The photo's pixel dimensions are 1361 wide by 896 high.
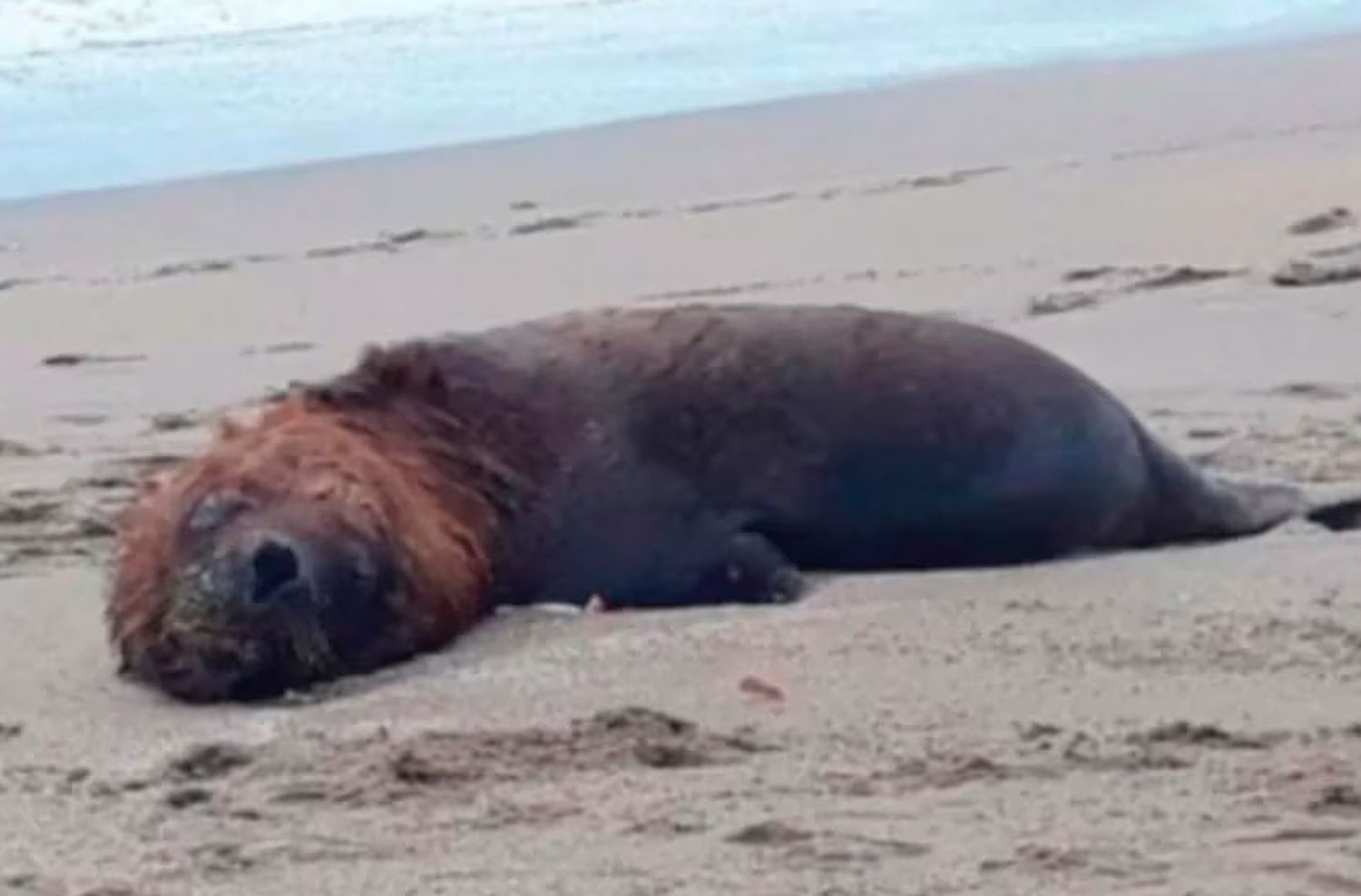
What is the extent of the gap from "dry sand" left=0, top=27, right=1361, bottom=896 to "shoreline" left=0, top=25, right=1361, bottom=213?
3.74 ft

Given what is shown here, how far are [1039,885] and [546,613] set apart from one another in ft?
6.64

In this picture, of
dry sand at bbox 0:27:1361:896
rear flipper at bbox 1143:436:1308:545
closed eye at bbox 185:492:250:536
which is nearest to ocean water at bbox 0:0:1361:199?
dry sand at bbox 0:27:1361:896

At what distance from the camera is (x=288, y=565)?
545 centimetres

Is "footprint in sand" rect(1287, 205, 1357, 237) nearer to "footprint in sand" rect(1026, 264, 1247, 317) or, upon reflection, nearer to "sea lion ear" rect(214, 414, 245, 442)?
"footprint in sand" rect(1026, 264, 1247, 317)

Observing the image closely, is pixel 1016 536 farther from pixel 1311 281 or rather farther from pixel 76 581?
pixel 1311 281

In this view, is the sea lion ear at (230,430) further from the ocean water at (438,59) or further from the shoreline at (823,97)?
the ocean water at (438,59)

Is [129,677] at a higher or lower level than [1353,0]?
lower

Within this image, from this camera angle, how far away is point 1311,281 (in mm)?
8805

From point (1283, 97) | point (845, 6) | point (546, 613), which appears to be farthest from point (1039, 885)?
point (845, 6)

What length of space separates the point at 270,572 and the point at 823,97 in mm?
8726

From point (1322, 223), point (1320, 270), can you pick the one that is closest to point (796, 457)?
point (1320, 270)

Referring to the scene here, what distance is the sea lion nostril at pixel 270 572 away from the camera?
5422mm

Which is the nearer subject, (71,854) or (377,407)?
(71,854)

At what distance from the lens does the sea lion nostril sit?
5.42 m
